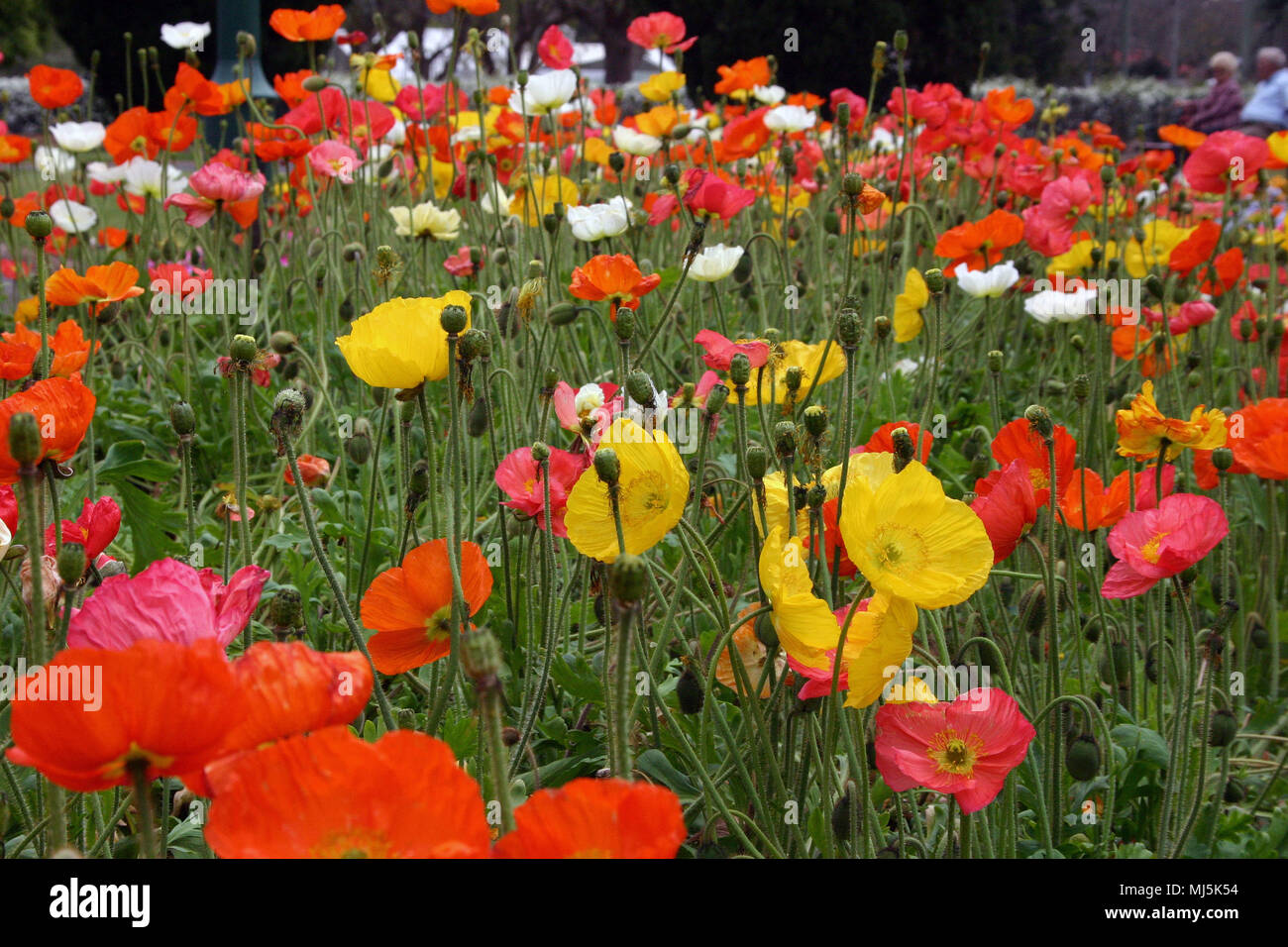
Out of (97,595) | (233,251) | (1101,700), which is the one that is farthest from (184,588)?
(233,251)

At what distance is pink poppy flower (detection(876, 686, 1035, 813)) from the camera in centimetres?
93

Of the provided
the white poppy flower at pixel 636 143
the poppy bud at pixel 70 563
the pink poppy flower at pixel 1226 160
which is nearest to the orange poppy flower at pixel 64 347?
the poppy bud at pixel 70 563

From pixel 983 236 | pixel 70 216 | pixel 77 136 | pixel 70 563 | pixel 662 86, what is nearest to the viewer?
pixel 70 563

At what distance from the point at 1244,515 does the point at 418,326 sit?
1.98 meters

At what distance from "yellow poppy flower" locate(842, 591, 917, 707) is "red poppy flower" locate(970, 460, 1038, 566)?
266 millimetres

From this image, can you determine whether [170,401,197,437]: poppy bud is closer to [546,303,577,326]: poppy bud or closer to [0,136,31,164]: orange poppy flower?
[546,303,577,326]: poppy bud

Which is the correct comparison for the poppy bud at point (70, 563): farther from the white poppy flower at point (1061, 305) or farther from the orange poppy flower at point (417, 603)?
the white poppy flower at point (1061, 305)

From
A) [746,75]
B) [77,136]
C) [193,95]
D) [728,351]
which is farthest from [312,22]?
[728,351]

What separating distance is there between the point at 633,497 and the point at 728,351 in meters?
0.45

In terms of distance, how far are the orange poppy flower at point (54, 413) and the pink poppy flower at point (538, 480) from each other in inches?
15.3

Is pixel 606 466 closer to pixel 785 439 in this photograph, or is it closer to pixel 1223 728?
pixel 785 439

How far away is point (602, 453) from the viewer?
889 millimetres

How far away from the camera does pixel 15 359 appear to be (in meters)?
1.42

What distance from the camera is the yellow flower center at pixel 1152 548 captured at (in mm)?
1153
